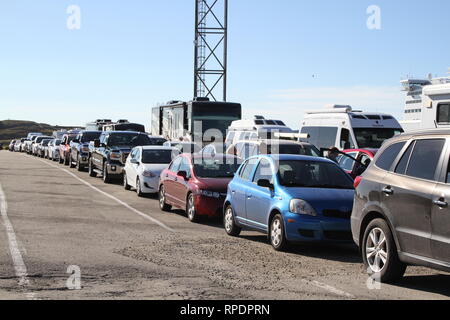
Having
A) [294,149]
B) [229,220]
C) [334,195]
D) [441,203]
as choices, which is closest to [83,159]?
[294,149]

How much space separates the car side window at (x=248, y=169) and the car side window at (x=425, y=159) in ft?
15.9

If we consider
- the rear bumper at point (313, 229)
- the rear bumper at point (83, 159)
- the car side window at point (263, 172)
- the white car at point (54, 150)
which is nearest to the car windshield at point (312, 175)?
the car side window at point (263, 172)

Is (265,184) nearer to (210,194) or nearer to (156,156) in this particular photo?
(210,194)

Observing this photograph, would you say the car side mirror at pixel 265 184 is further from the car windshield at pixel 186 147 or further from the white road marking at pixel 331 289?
the car windshield at pixel 186 147

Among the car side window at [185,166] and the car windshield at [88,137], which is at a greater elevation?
the car windshield at [88,137]

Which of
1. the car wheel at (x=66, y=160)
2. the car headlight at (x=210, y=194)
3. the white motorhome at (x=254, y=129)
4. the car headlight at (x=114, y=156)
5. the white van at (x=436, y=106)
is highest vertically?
the white van at (x=436, y=106)

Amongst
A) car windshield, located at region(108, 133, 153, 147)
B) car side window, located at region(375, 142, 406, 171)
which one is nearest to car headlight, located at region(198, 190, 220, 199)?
car side window, located at region(375, 142, 406, 171)

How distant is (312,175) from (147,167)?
9949 millimetres

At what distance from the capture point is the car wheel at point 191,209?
628 inches

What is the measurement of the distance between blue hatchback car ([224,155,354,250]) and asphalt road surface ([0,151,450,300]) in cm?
33

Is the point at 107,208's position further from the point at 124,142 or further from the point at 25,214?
the point at 124,142

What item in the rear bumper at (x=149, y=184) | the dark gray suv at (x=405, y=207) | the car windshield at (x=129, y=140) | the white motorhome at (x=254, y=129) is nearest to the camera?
the dark gray suv at (x=405, y=207)

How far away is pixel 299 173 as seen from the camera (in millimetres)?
13031

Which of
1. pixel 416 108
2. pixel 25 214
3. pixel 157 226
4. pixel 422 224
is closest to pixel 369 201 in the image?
pixel 422 224
